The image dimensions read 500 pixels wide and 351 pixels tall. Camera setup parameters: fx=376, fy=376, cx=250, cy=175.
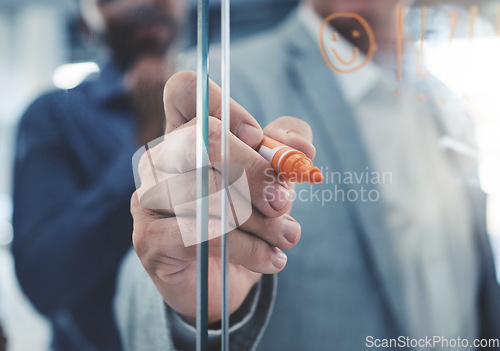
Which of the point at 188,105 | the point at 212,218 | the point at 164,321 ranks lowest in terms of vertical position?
the point at 164,321

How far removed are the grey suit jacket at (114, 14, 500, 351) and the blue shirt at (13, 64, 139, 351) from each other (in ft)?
0.22

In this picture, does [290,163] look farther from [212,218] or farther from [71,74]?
[71,74]

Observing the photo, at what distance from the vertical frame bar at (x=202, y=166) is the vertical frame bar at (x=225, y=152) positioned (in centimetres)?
2

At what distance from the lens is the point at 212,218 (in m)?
0.38

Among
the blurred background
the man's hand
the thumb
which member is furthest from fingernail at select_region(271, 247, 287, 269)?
the blurred background

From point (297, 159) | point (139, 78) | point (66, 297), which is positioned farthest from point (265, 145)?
point (66, 297)

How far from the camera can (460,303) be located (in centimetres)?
40

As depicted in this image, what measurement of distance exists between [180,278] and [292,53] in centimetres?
27

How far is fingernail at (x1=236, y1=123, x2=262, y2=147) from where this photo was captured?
15.1 inches

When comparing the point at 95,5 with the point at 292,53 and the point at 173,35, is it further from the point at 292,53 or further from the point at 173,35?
the point at 292,53

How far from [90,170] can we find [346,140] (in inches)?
10.3

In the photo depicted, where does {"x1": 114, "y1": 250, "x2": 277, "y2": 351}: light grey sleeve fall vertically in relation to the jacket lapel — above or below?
below

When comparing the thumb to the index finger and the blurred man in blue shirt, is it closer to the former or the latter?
the index finger

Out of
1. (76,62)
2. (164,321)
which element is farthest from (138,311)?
(76,62)
